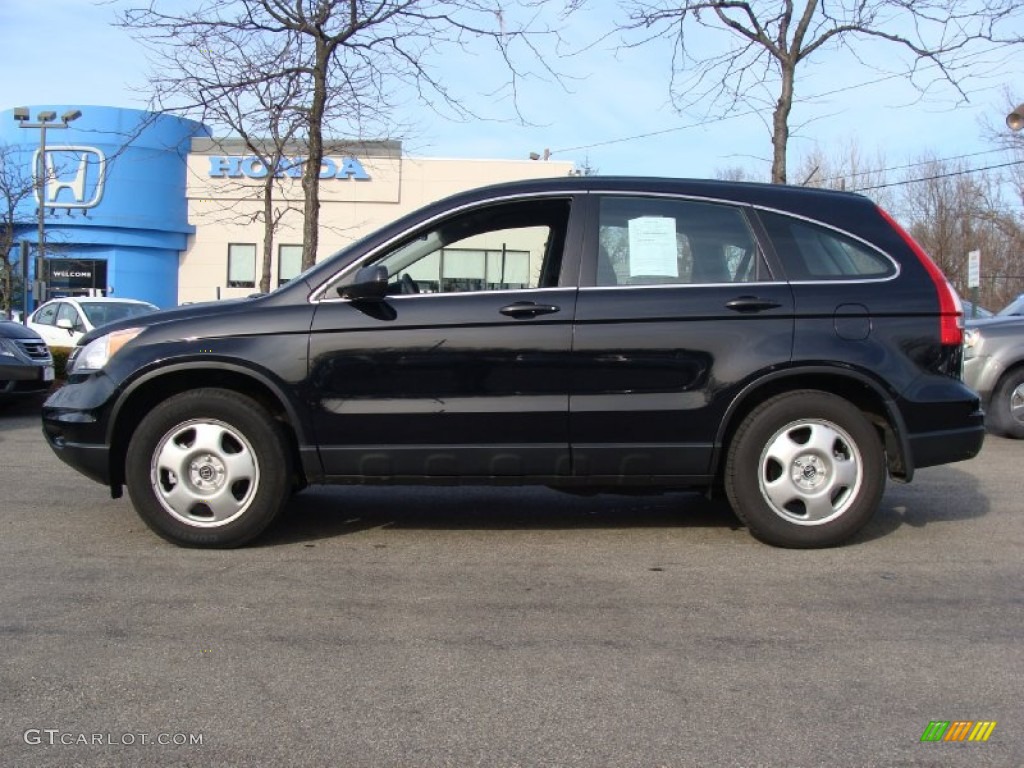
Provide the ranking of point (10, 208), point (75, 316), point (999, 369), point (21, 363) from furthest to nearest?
point (10, 208)
point (75, 316)
point (21, 363)
point (999, 369)

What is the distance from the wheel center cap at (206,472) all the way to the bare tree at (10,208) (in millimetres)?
18229

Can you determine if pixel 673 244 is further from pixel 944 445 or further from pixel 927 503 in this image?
pixel 927 503

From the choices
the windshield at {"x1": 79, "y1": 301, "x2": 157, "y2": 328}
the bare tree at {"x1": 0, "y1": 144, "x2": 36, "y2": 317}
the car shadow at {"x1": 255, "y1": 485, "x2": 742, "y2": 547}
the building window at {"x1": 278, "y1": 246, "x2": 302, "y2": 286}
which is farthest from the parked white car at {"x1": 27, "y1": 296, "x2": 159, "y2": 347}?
the building window at {"x1": 278, "y1": 246, "x2": 302, "y2": 286}

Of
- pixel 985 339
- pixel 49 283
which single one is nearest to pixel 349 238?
pixel 49 283

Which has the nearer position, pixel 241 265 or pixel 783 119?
pixel 783 119

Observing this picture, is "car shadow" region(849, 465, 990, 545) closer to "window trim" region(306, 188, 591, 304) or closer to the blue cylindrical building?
"window trim" region(306, 188, 591, 304)

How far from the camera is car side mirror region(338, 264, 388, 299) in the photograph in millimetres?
4387

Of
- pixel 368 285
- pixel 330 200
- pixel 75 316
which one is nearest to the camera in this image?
pixel 368 285

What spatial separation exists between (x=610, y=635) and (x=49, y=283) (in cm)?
3176

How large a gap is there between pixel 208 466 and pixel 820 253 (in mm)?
3412

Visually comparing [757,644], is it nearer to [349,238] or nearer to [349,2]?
[349,2]

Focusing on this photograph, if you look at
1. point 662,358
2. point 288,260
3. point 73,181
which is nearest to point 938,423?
point 662,358

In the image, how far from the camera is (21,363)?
9.51 metres

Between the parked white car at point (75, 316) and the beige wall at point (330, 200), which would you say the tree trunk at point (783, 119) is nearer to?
the parked white car at point (75, 316)
